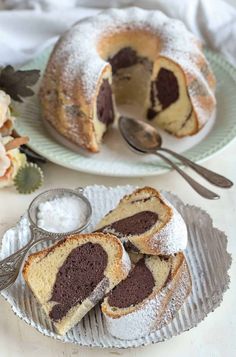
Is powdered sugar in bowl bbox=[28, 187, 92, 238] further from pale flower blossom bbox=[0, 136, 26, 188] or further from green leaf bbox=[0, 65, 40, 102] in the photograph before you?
green leaf bbox=[0, 65, 40, 102]

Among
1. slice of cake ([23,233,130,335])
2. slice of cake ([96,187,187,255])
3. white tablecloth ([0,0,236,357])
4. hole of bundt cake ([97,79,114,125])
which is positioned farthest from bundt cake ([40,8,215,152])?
slice of cake ([23,233,130,335])

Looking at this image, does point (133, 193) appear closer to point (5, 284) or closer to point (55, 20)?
point (5, 284)

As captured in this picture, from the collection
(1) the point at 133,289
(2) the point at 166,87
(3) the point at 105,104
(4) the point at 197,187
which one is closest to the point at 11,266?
(1) the point at 133,289

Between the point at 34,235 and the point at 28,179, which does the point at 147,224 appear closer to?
the point at 34,235

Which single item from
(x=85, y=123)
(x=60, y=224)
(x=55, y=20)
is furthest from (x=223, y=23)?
(x=60, y=224)

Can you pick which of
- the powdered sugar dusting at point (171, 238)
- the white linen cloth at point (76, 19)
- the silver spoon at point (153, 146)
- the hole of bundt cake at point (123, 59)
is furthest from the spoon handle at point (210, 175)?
the white linen cloth at point (76, 19)
